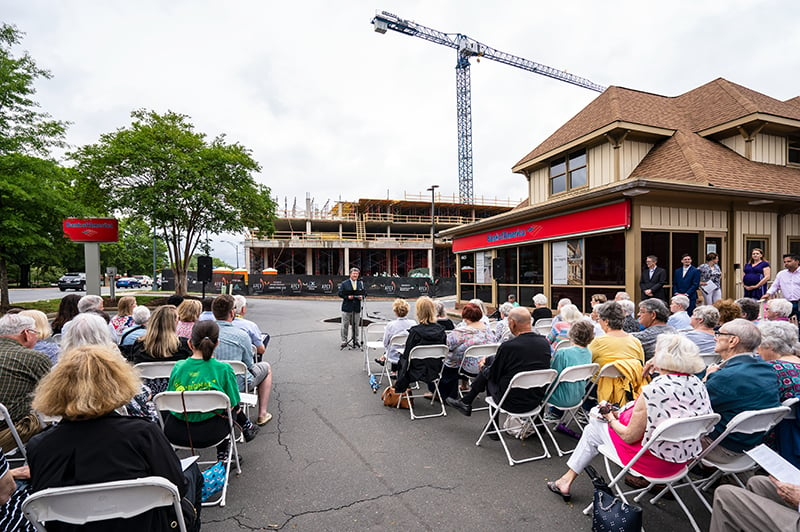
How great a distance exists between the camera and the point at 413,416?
4.64 m

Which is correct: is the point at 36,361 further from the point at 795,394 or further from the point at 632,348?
the point at 795,394

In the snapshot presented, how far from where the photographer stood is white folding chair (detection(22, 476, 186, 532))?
1.55 metres

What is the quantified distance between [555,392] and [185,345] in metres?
3.87

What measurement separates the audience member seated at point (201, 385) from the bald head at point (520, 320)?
2671 mm

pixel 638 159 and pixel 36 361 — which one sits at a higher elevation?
pixel 638 159

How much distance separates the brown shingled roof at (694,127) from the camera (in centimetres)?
1025

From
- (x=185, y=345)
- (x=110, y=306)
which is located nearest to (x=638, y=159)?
(x=185, y=345)

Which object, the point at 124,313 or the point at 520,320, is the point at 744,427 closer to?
the point at 520,320

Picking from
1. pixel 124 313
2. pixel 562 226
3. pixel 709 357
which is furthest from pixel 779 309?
pixel 124 313

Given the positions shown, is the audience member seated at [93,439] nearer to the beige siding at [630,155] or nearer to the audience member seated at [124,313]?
the audience member seated at [124,313]

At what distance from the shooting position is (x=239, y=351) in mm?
4254

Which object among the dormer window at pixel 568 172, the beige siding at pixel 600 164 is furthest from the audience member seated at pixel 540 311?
the dormer window at pixel 568 172

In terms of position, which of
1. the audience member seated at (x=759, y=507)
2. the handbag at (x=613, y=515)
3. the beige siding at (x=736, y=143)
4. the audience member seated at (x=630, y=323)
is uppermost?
the beige siding at (x=736, y=143)

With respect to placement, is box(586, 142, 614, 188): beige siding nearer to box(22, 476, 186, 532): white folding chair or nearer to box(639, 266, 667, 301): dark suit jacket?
box(639, 266, 667, 301): dark suit jacket
